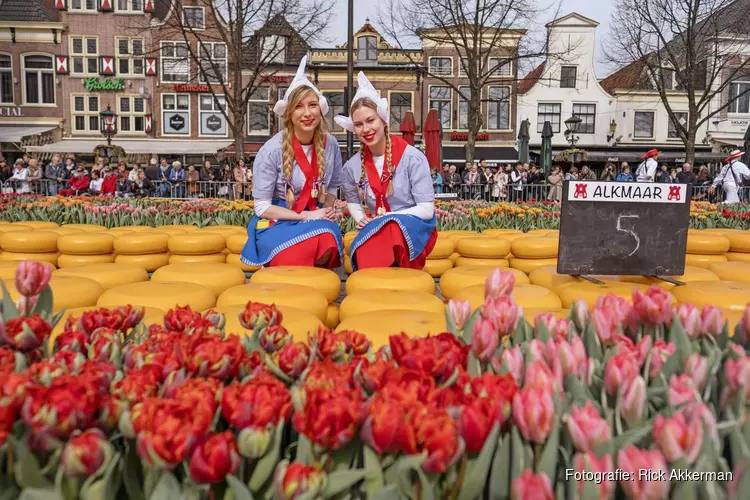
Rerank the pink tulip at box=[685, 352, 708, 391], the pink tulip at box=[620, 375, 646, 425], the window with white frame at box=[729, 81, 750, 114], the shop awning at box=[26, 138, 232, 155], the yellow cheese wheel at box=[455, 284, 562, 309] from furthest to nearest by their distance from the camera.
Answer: the window with white frame at box=[729, 81, 750, 114], the shop awning at box=[26, 138, 232, 155], the yellow cheese wheel at box=[455, 284, 562, 309], the pink tulip at box=[685, 352, 708, 391], the pink tulip at box=[620, 375, 646, 425]

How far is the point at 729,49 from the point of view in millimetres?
31375

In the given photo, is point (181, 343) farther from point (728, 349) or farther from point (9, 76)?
point (9, 76)

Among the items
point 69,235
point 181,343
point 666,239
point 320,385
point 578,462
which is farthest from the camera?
point 69,235

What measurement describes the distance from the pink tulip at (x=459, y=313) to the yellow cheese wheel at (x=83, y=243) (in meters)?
3.75

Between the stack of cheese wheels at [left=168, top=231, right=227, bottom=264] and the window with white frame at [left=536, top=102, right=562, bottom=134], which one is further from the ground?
the window with white frame at [left=536, top=102, right=562, bottom=134]

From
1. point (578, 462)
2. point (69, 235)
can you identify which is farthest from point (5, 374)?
point (69, 235)

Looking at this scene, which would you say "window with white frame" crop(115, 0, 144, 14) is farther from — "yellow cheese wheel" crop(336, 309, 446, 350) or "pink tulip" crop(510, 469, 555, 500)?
"pink tulip" crop(510, 469, 555, 500)

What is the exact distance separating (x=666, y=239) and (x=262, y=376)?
9.57 ft

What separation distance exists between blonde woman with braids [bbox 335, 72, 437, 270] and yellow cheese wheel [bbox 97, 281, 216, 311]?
138 centimetres

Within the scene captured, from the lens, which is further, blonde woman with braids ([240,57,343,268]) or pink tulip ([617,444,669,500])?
blonde woman with braids ([240,57,343,268])

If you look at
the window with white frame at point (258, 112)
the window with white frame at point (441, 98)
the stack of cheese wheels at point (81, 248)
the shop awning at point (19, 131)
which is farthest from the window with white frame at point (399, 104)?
the stack of cheese wheels at point (81, 248)

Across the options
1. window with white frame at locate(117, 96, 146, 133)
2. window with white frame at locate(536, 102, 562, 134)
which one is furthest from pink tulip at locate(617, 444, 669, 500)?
window with white frame at locate(117, 96, 146, 133)

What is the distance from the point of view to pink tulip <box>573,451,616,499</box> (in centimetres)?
82

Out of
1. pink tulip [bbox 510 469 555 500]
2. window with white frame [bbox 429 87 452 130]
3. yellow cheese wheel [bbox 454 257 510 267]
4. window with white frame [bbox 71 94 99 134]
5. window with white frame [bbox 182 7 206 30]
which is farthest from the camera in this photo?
window with white frame [bbox 429 87 452 130]
